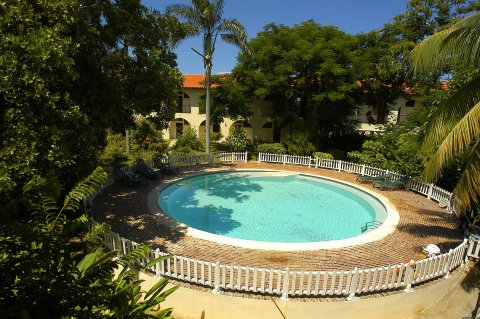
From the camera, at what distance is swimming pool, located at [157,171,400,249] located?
12.1m

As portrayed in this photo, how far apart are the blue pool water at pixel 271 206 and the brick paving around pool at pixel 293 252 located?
1488mm

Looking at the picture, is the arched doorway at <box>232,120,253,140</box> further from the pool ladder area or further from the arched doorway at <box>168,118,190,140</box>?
the pool ladder area

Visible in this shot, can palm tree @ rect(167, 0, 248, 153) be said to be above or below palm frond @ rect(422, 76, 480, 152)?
above

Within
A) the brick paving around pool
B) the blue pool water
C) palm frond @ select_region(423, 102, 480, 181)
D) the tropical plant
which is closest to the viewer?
the tropical plant

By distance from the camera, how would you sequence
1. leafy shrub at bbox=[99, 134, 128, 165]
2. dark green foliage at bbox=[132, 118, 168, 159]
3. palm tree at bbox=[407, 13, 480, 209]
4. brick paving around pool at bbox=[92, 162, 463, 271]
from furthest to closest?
dark green foliage at bbox=[132, 118, 168, 159]
leafy shrub at bbox=[99, 134, 128, 165]
brick paving around pool at bbox=[92, 162, 463, 271]
palm tree at bbox=[407, 13, 480, 209]

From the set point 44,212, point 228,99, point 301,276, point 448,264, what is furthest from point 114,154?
point 448,264

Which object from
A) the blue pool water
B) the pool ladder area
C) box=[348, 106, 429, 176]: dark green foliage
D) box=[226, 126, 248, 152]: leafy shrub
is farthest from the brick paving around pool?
box=[226, 126, 248, 152]: leafy shrub

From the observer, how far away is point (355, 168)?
66.8 ft

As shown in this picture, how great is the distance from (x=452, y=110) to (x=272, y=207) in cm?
937

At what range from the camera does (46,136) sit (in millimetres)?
7215

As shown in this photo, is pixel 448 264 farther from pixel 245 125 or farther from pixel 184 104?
pixel 184 104

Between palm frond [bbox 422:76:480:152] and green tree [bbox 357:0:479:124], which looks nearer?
palm frond [bbox 422:76:480:152]

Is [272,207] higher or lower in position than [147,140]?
lower

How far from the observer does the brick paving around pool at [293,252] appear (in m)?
8.78
